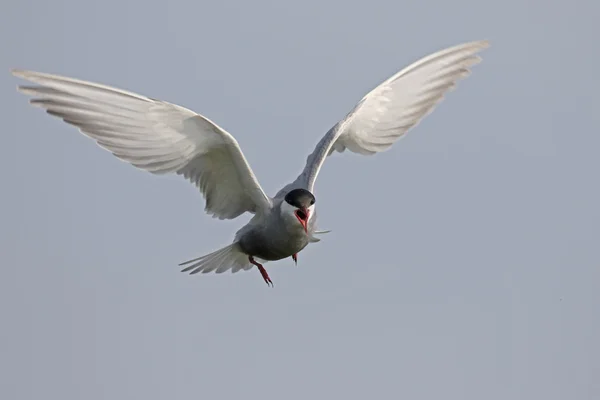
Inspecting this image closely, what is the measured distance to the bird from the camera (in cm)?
873

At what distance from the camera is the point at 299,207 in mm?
9391

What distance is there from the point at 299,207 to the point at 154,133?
132 centimetres

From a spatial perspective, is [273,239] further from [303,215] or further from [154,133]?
[154,133]

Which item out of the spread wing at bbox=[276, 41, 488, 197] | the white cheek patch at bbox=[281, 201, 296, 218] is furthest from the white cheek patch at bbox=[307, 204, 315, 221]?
the spread wing at bbox=[276, 41, 488, 197]

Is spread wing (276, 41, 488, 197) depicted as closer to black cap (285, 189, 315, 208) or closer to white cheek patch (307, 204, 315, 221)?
white cheek patch (307, 204, 315, 221)

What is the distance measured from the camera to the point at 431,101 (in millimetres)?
11156

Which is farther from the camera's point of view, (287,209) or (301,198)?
(287,209)

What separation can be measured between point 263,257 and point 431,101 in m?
2.33

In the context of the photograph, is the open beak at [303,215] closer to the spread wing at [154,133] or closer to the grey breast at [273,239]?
the grey breast at [273,239]

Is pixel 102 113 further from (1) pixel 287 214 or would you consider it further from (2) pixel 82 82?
(1) pixel 287 214

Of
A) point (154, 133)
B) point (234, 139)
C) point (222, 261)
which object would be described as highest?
point (154, 133)

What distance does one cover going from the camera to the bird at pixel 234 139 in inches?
344

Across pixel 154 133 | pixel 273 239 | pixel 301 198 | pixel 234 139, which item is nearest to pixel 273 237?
pixel 273 239

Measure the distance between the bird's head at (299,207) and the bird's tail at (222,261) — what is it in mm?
1091
